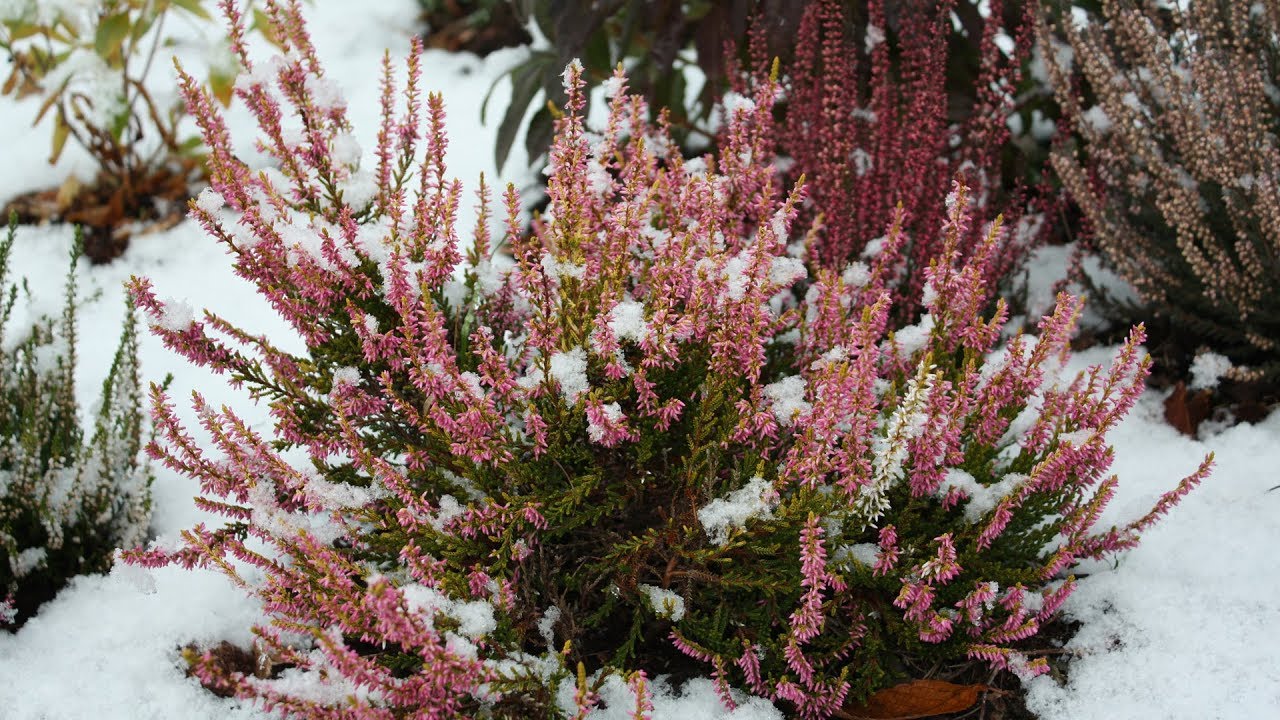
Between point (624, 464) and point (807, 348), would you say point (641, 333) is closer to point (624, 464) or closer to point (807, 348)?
point (624, 464)

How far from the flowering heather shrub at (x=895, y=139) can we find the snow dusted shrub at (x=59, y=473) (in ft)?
5.07

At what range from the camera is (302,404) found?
175 centimetres

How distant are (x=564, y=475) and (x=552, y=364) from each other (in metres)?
0.20

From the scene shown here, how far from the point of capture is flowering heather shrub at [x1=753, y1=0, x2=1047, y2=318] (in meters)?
2.31

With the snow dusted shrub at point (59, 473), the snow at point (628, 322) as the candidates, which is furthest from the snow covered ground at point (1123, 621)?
the snow at point (628, 322)

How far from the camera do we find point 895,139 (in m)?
2.40

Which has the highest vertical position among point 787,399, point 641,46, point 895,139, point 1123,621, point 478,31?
point 478,31

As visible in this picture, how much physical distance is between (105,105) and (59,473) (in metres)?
1.79

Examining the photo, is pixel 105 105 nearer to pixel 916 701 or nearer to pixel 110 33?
pixel 110 33

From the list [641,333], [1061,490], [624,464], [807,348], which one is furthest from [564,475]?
[1061,490]

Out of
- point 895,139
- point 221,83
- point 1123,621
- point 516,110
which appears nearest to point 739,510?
point 1123,621

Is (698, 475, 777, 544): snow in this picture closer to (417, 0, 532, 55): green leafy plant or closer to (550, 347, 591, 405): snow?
(550, 347, 591, 405): snow

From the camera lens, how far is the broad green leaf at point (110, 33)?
10.7ft

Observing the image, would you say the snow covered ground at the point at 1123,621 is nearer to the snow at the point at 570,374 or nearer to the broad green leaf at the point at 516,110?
the snow at the point at 570,374
